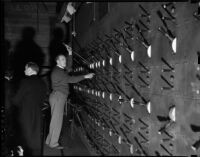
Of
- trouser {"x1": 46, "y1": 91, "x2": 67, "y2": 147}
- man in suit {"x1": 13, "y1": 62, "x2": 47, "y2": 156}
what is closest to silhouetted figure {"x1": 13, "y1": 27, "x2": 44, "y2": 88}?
trouser {"x1": 46, "y1": 91, "x2": 67, "y2": 147}

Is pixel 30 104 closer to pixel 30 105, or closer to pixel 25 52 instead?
pixel 30 105

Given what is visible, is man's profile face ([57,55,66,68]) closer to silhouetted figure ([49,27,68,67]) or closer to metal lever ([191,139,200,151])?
metal lever ([191,139,200,151])

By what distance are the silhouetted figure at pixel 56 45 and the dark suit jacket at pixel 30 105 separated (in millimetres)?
5934

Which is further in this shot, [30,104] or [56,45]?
[56,45]

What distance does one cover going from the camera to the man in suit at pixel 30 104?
12.3 ft

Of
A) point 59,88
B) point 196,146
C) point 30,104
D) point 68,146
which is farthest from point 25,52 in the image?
point 196,146

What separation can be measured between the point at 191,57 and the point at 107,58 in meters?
2.49

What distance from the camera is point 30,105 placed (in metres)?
3.77

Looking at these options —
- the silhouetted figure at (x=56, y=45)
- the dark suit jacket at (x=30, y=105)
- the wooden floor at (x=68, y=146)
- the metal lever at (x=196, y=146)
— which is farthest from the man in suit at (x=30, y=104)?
the silhouetted figure at (x=56, y=45)

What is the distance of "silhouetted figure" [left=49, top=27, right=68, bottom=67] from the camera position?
9.70 m

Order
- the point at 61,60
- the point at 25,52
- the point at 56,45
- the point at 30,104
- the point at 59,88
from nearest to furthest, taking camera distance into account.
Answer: the point at 30,104
the point at 61,60
the point at 59,88
the point at 25,52
the point at 56,45

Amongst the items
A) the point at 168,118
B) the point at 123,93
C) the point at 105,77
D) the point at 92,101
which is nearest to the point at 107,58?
the point at 105,77

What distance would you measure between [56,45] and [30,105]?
6.29 meters

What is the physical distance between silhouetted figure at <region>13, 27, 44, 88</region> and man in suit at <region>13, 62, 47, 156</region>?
18.0 feet
